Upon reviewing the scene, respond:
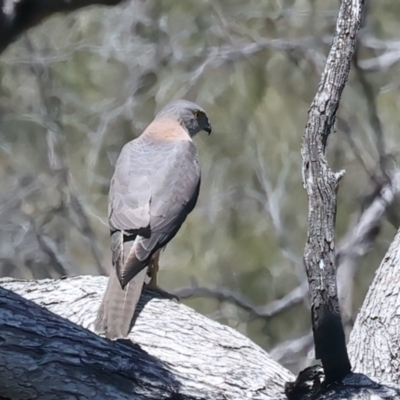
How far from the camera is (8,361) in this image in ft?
7.14

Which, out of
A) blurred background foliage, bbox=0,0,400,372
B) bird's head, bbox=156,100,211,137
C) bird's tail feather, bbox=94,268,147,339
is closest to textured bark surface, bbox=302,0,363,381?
bird's tail feather, bbox=94,268,147,339

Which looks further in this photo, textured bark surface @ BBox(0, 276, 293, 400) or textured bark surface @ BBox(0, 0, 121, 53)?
textured bark surface @ BBox(0, 0, 121, 53)

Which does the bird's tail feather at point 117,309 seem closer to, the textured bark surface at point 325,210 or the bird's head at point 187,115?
the textured bark surface at point 325,210

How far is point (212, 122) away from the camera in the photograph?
6.53 m

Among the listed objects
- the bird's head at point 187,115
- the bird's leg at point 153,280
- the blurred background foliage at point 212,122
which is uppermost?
the blurred background foliage at point 212,122

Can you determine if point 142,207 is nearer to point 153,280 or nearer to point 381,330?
point 153,280

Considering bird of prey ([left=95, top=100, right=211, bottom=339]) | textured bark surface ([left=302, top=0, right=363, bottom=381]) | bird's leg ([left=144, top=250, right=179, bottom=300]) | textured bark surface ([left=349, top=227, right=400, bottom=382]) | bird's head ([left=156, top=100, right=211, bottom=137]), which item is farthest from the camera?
bird's head ([left=156, top=100, right=211, bottom=137])

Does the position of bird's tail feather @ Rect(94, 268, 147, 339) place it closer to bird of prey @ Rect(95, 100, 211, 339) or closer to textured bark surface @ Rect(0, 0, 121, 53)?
bird of prey @ Rect(95, 100, 211, 339)

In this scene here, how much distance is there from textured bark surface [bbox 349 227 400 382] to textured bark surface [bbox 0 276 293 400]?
0.29 m

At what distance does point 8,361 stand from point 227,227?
454 cm

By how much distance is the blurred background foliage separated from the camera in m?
6.46

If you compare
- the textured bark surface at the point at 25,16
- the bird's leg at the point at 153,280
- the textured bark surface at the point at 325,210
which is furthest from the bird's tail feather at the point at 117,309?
the textured bark surface at the point at 25,16

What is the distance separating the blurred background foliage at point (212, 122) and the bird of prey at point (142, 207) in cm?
244

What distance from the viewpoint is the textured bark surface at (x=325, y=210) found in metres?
2.42
